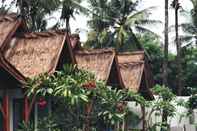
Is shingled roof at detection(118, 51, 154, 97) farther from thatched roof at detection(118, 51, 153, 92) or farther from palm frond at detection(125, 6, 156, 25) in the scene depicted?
palm frond at detection(125, 6, 156, 25)

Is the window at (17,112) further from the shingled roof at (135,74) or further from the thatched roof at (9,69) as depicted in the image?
the shingled roof at (135,74)

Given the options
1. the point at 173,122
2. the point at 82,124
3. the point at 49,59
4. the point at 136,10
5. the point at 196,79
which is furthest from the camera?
the point at 196,79

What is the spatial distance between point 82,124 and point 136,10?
993 inches

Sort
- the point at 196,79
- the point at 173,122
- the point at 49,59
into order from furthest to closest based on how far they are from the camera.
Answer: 1. the point at 196,79
2. the point at 173,122
3. the point at 49,59

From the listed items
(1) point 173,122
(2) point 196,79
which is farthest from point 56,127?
(2) point 196,79

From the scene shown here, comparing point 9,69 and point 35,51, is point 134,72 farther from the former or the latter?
point 9,69

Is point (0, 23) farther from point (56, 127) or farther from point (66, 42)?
point (56, 127)

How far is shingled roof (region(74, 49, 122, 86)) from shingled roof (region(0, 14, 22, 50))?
3696mm

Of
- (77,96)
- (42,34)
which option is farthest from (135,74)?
(77,96)

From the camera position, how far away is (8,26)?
56.0 feet

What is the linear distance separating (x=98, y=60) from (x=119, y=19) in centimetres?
1805

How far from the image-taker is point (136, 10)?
38875 millimetres

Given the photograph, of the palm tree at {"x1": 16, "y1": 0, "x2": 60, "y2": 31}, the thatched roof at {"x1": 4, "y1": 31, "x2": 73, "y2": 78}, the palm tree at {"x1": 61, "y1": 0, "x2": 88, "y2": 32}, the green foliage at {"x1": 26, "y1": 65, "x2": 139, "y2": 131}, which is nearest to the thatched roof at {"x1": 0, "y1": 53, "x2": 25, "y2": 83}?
the green foliage at {"x1": 26, "y1": 65, "x2": 139, "y2": 131}

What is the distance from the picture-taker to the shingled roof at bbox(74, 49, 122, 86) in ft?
66.7
